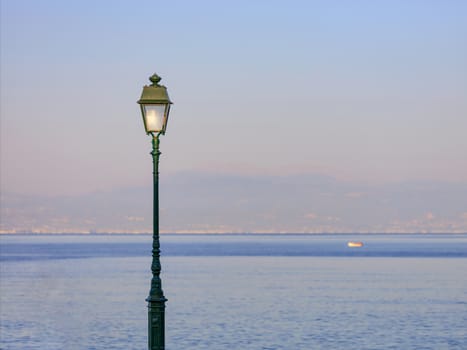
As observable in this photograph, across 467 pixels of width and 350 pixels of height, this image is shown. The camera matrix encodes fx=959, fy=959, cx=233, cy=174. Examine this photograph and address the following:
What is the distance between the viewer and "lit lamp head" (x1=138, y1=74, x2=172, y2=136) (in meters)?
19.2

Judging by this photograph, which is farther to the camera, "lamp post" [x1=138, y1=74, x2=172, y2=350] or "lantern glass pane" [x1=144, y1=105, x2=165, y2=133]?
"lantern glass pane" [x1=144, y1=105, x2=165, y2=133]

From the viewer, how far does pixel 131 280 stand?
113m

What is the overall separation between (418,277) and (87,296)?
48.3 m

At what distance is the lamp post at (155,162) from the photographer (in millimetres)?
18984

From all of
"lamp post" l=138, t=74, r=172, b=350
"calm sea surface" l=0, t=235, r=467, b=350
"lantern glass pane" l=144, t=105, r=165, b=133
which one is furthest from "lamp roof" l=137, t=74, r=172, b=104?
"calm sea surface" l=0, t=235, r=467, b=350

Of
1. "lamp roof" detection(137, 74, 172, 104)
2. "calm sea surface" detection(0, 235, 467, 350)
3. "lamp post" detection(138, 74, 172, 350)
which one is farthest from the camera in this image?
"calm sea surface" detection(0, 235, 467, 350)

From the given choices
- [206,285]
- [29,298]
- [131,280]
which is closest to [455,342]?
[29,298]

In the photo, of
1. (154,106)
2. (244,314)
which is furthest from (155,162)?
(244,314)

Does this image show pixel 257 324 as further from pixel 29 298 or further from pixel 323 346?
pixel 29 298

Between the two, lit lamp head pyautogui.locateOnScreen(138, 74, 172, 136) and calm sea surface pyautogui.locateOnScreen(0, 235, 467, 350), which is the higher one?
lit lamp head pyautogui.locateOnScreen(138, 74, 172, 136)

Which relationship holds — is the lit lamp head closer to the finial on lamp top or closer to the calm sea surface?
the finial on lamp top

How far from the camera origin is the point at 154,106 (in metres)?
19.2

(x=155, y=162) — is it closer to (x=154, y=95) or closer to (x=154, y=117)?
(x=154, y=117)

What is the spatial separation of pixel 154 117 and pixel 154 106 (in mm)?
226
